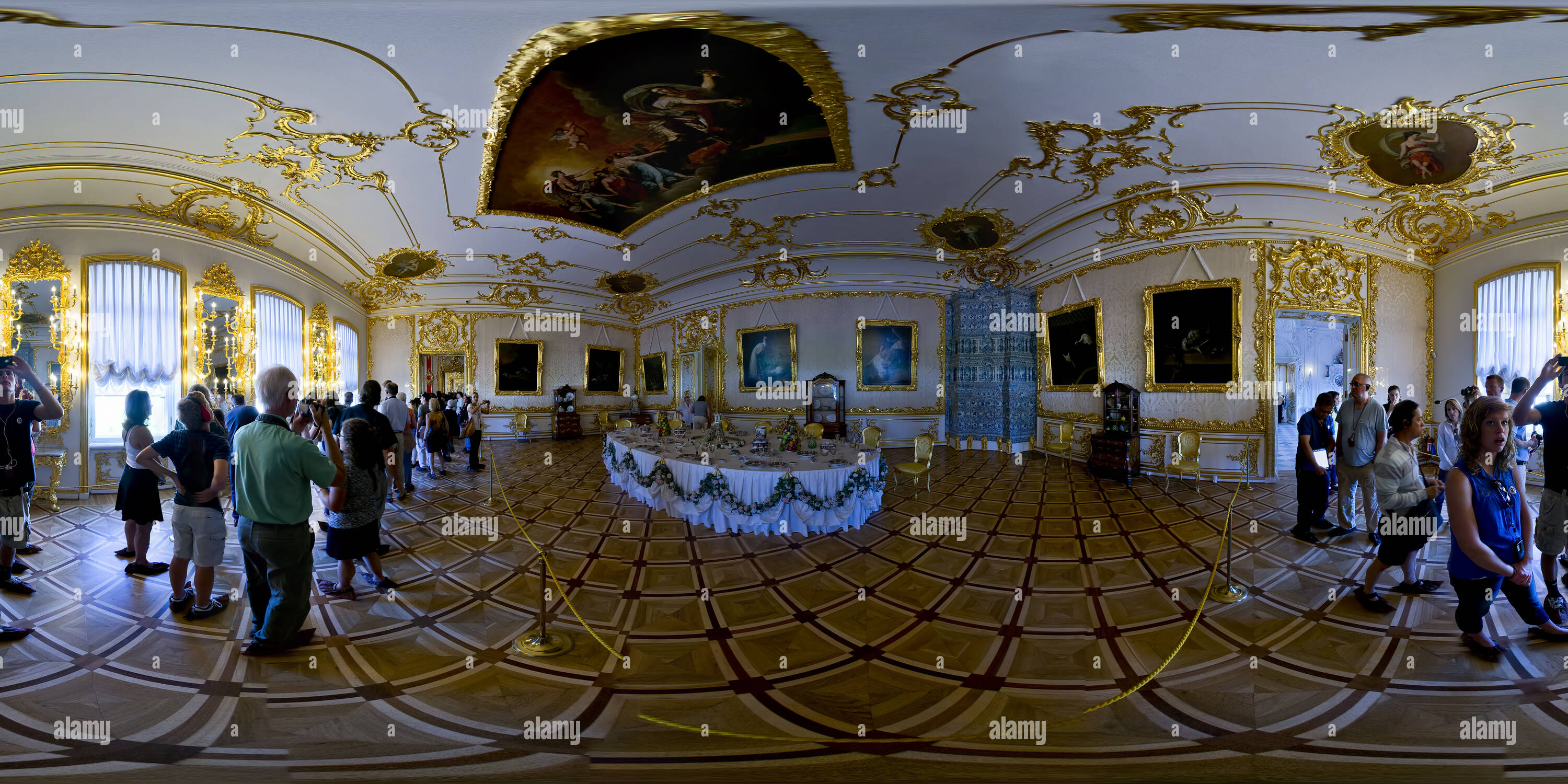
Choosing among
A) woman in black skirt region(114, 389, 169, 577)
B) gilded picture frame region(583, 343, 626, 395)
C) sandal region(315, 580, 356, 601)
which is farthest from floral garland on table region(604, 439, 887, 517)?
gilded picture frame region(583, 343, 626, 395)

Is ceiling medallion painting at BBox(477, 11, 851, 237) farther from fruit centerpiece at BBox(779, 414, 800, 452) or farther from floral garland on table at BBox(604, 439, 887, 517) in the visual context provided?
floral garland on table at BBox(604, 439, 887, 517)

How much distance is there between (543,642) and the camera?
2.61m

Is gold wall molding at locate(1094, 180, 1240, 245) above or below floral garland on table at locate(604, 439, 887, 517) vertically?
above

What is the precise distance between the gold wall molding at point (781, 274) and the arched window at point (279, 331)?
7.73m

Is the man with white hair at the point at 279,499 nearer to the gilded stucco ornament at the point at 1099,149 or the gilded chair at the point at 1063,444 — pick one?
the gilded stucco ornament at the point at 1099,149

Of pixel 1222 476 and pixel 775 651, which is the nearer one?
pixel 775 651

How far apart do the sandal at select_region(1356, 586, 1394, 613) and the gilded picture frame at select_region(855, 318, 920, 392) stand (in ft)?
27.3

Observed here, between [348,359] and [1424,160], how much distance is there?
16.9 meters

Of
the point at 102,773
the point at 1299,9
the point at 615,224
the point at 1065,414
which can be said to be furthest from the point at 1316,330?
the point at 102,773

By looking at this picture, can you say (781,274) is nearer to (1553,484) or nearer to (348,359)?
(348,359)

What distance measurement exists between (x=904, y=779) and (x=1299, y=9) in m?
4.24

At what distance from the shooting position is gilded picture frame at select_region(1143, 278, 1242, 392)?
731cm

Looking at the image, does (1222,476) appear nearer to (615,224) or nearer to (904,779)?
(904,779)

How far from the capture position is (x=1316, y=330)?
1208 cm
